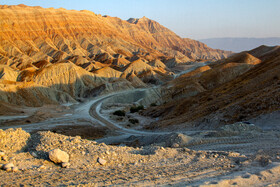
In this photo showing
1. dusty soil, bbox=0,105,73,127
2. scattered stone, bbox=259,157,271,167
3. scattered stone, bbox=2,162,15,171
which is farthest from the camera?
dusty soil, bbox=0,105,73,127

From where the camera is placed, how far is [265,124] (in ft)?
69.6

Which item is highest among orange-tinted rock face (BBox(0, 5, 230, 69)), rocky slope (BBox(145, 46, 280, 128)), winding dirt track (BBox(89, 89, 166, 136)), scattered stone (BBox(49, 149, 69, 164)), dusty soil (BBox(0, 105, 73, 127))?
orange-tinted rock face (BBox(0, 5, 230, 69))

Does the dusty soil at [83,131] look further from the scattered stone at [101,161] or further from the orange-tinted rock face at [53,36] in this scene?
the orange-tinted rock face at [53,36]

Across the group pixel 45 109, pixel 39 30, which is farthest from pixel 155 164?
pixel 39 30

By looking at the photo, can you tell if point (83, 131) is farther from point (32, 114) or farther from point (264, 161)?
point (264, 161)

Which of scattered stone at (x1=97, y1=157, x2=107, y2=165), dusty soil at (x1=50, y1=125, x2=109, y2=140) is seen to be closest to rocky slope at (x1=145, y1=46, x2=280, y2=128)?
dusty soil at (x1=50, y1=125, x2=109, y2=140)

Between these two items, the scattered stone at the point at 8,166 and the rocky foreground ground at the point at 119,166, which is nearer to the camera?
the rocky foreground ground at the point at 119,166

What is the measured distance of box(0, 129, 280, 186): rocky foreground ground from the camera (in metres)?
7.57

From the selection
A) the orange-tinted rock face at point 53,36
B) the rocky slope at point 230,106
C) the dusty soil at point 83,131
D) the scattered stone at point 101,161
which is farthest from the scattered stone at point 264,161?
the orange-tinted rock face at point 53,36

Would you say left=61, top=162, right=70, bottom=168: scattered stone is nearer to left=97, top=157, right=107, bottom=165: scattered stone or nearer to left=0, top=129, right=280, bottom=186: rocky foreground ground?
left=0, top=129, right=280, bottom=186: rocky foreground ground

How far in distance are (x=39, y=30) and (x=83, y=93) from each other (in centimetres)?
9588

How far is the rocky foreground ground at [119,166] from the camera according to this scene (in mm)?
7574

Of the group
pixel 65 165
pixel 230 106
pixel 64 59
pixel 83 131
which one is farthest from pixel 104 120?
pixel 64 59

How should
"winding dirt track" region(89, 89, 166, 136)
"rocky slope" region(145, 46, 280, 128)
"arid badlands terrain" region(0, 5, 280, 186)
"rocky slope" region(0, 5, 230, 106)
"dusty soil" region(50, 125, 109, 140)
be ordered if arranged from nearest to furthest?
1. "arid badlands terrain" region(0, 5, 280, 186)
2. "rocky slope" region(145, 46, 280, 128)
3. "dusty soil" region(50, 125, 109, 140)
4. "winding dirt track" region(89, 89, 166, 136)
5. "rocky slope" region(0, 5, 230, 106)
